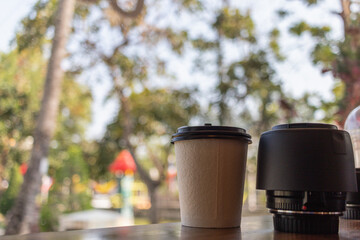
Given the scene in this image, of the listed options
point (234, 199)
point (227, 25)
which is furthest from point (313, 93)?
point (234, 199)

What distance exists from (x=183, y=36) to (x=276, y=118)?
2.40 meters

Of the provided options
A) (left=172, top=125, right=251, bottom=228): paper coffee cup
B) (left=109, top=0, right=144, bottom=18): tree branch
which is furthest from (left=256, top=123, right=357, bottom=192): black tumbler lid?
(left=109, top=0, right=144, bottom=18): tree branch

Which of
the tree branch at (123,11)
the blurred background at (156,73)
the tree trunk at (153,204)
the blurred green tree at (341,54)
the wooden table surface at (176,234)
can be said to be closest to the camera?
the wooden table surface at (176,234)

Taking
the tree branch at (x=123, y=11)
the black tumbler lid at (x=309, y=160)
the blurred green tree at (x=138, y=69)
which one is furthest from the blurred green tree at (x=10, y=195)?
the black tumbler lid at (x=309, y=160)

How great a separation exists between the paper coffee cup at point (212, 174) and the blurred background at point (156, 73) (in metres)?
3.31

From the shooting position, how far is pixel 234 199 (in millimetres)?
707

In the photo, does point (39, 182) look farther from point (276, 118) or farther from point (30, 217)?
point (276, 118)

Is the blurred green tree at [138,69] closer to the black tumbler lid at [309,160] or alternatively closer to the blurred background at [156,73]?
the blurred background at [156,73]

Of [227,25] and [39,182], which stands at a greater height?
[227,25]

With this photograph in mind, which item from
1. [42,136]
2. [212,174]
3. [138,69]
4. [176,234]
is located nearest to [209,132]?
[212,174]

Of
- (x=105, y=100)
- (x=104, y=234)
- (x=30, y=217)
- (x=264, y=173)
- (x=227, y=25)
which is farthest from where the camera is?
(x=105, y=100)

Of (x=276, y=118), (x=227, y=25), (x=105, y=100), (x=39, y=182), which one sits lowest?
(x=39, y=182)

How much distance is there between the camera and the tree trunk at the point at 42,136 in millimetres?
4889

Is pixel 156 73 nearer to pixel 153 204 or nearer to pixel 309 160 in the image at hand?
pixel 153 204
